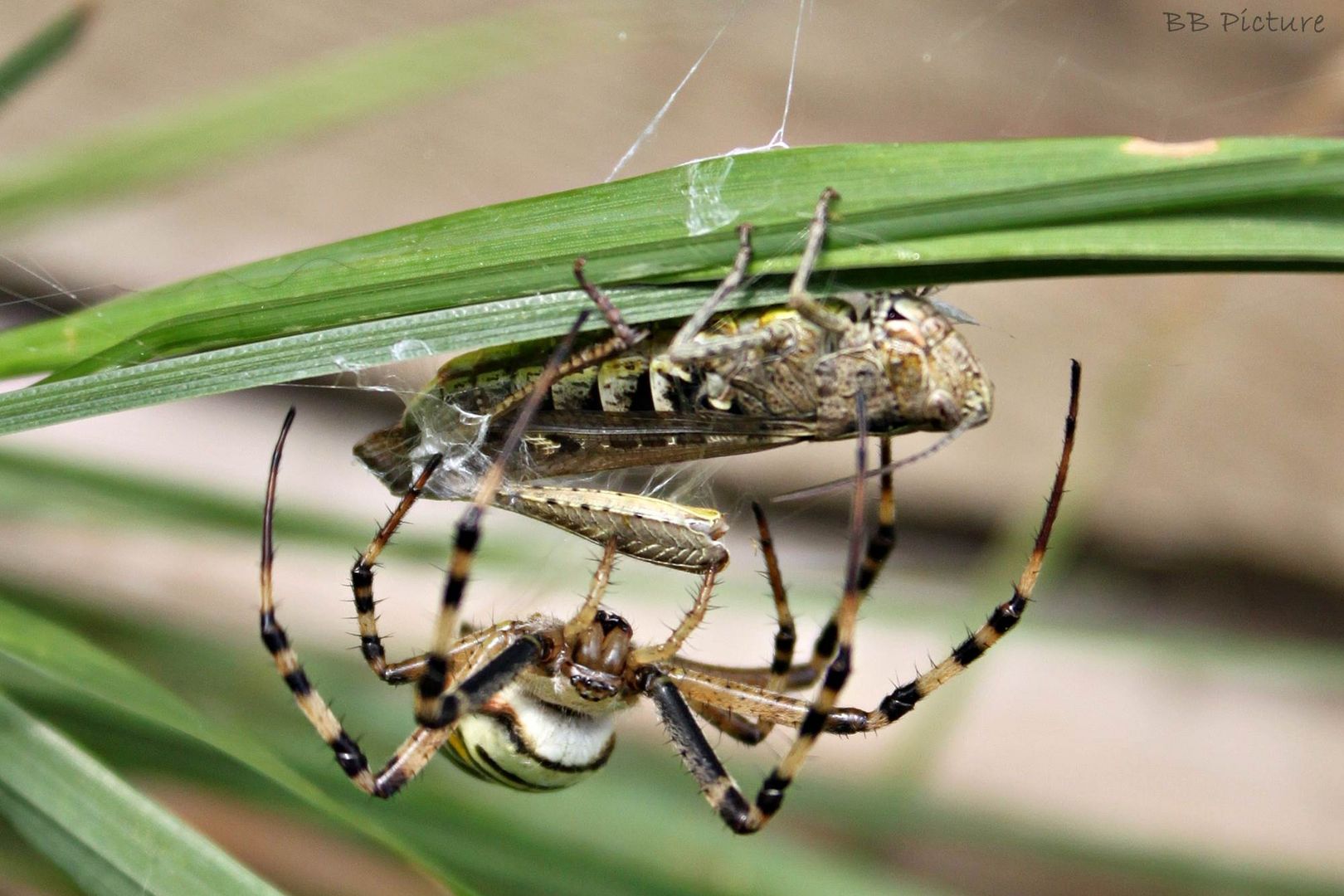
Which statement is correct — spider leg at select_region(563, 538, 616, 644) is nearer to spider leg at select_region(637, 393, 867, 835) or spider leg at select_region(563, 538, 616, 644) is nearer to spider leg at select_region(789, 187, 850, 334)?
spider leg at select_region(637, 393, 867, 835)

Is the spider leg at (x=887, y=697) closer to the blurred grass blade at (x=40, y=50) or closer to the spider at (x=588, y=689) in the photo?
the spider at (x=588, y=689)

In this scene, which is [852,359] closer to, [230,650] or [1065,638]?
[1065,638]

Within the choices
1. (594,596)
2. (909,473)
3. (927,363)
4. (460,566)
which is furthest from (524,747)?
(909,473)

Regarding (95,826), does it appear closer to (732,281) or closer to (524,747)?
(524,747)

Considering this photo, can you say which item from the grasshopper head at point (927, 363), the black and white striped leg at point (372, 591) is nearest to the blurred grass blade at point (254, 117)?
the black and white striped leg at point (372, 591)

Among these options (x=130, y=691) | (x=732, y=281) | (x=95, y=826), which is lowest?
(x=95, y=826)

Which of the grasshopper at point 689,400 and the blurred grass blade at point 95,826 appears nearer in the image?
the blurred grass blade at point 95,826
